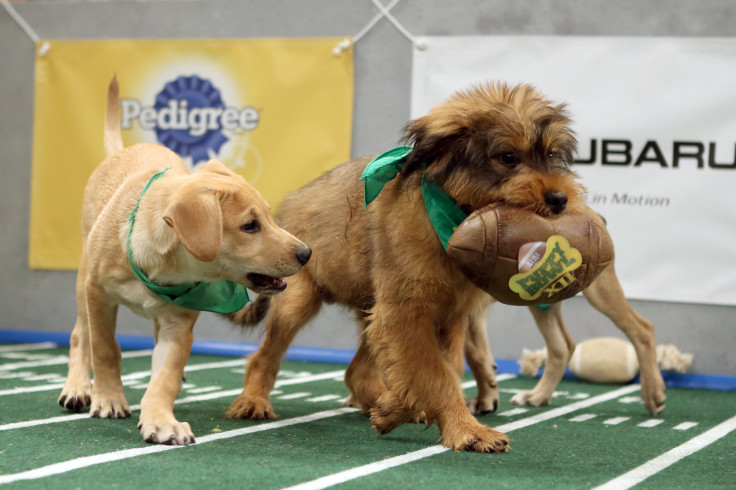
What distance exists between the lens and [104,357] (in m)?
4.61

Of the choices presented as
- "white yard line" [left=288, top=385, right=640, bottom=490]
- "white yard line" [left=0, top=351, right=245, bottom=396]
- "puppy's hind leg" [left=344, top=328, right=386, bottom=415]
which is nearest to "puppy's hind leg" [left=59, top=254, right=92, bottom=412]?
"white yard line" [left=0, top=351, right=245, bottom=396]

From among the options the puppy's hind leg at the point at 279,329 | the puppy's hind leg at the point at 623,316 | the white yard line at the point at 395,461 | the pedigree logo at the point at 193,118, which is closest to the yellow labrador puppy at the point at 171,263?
the puppy's hind leg at the point at 279,329

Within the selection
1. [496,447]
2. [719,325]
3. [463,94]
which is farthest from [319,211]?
[719,325]

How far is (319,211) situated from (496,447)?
1701mm

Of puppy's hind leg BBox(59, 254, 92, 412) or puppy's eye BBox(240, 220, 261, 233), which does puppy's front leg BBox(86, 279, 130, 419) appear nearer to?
puppy's hind leg BBox(59, 254, 92, 412)

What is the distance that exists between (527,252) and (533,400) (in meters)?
2.49

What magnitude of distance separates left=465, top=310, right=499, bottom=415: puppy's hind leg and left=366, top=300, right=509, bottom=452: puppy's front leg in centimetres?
133

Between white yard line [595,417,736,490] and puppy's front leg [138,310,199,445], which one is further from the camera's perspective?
puppy's front leg [138,310,199,445]

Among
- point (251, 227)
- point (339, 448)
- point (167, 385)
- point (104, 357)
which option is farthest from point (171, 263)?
point (339, 448)

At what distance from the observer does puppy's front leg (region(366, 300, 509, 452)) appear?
13.0 feet

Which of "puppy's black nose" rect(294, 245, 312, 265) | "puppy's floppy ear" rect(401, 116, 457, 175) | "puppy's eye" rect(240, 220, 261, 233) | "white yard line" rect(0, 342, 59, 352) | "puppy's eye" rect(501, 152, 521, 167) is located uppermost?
"puppy's floppy ear" rect(401, 116, 457, 175)

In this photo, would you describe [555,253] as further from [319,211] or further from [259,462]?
[319,211]

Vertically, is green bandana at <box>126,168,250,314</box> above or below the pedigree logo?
below

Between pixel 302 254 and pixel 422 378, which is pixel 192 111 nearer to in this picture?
pixel 302 254
